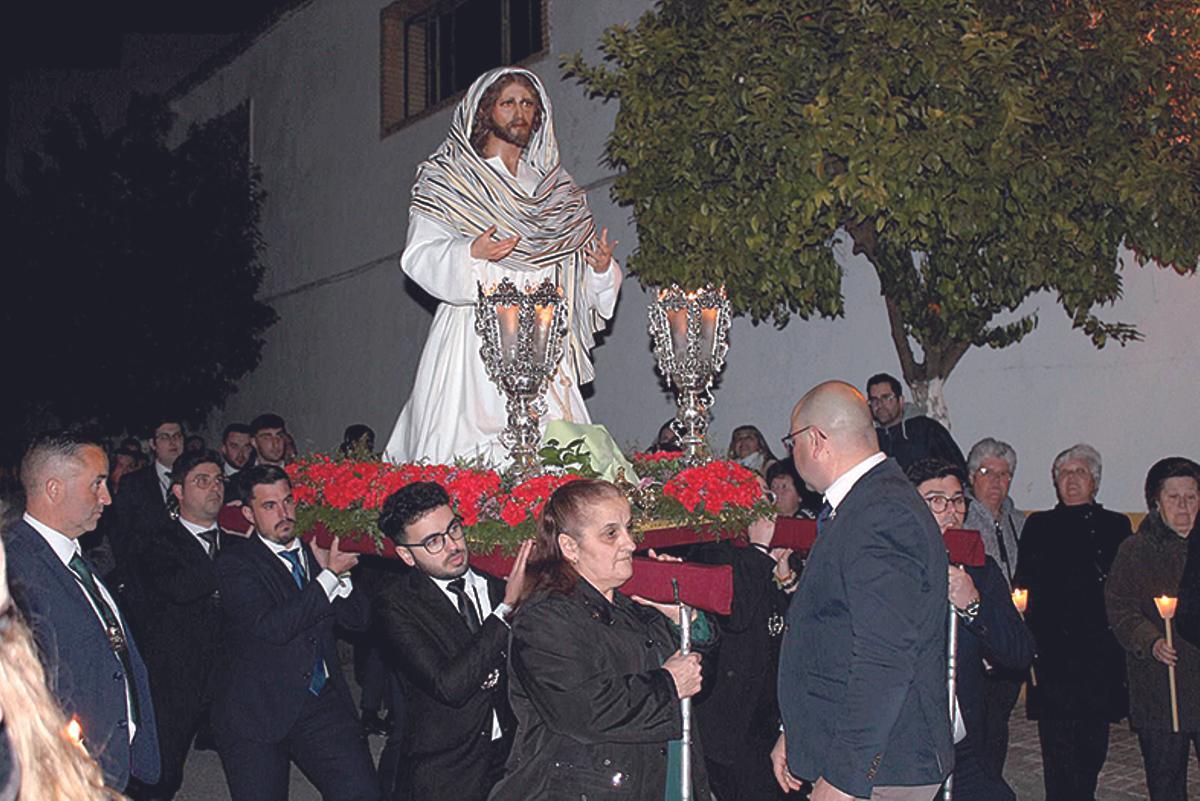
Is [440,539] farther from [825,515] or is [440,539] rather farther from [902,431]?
[902,431]

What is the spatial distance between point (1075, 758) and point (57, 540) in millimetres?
4920

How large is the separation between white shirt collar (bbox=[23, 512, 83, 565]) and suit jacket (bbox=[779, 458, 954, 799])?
2576mm

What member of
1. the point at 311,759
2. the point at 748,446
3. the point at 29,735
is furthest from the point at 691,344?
the point at 748,446

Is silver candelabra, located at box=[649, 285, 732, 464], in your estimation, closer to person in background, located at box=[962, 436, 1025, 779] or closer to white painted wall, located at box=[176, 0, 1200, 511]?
person in background, located at box=[962, 436, 1025, 779]

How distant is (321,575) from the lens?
554 centimetres

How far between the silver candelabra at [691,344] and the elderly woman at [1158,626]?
2.44 meters

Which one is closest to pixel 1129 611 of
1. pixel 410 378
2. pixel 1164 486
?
pixel 1164 486

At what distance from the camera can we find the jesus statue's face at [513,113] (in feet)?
18.4

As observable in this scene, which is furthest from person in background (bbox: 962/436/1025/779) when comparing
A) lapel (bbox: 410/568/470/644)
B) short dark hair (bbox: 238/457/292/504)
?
short dark hair (bbox: 238/457/292/504)

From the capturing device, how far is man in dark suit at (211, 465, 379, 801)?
5391 mm

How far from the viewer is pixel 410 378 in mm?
17344

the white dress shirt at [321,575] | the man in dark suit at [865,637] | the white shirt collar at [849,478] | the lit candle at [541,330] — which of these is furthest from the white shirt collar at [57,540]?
the white shirt collar at [849,478]

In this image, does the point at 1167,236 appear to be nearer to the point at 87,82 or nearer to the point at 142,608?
the point at 142,608

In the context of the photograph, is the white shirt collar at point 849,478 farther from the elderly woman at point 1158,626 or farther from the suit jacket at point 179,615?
the suit jacket at point 179,615
